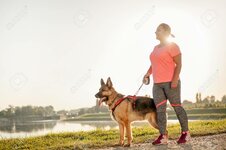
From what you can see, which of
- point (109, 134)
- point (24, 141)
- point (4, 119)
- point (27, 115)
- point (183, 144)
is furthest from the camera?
point (27, 115)

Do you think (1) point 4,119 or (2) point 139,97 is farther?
(1) point 4,119

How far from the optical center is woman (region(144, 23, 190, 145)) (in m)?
7.12

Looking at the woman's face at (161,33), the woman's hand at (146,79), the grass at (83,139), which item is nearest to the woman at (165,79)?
the woman's face at (161,33)

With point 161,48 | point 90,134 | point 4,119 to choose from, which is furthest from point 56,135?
point 4,119

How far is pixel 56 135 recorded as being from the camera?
12.0 m

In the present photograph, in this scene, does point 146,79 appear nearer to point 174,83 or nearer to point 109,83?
point 109,83

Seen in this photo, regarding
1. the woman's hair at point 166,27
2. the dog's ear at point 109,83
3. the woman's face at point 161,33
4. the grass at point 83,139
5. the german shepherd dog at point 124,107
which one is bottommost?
the grass at point 83,139

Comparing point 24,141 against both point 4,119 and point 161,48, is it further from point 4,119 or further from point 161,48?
point 4,119

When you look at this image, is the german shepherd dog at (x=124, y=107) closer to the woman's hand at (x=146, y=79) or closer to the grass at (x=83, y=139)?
the woman's hand at (x=146, y=79)

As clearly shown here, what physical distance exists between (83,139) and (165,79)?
16.1ft

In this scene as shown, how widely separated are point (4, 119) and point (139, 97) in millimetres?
13219

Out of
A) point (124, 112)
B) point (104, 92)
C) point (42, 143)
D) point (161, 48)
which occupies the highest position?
point (161, 48)

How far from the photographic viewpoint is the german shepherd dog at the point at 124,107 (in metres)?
7.97

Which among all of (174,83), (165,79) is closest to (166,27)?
(165,79)
